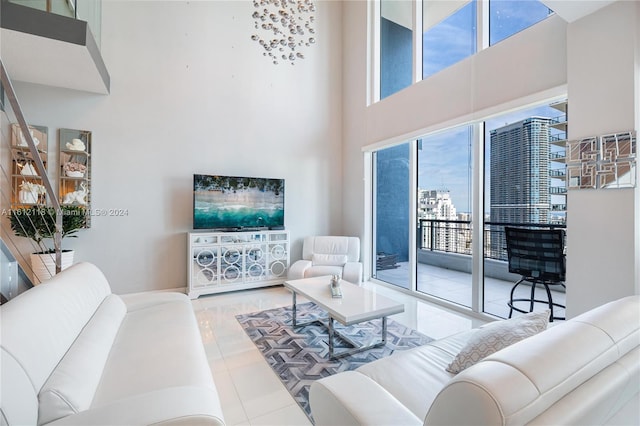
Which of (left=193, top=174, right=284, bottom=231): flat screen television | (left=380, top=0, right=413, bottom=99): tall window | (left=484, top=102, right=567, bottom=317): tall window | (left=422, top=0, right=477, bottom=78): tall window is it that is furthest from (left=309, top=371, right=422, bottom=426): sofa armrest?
(left=380, top=0, right=413, bottom=99): tall window

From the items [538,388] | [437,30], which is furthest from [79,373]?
[437,30]

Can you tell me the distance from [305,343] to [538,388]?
2282 mm

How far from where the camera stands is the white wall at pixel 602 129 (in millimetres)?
2033

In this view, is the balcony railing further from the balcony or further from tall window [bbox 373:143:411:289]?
tall window [bbox 373:143:411:289]

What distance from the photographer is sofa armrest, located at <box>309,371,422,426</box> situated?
40.0 inches

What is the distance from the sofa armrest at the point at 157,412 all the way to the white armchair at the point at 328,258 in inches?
123

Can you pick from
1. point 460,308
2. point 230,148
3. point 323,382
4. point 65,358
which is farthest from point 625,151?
point 230,148

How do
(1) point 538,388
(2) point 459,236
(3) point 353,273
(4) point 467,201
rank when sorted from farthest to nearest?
(3) point 353,273
(2) point 459,236
(4) point 467,201
(1) point 538,388

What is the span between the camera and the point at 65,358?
52.5 inches

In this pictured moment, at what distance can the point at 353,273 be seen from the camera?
165 inches

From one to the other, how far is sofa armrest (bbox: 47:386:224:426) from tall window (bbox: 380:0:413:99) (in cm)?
460

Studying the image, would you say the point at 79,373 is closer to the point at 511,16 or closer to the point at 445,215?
the point at 445,215

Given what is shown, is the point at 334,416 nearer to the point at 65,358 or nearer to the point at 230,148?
the point at 65,358

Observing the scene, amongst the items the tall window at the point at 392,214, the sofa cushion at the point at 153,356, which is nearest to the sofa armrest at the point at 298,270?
the tall window at the point at 392,214
